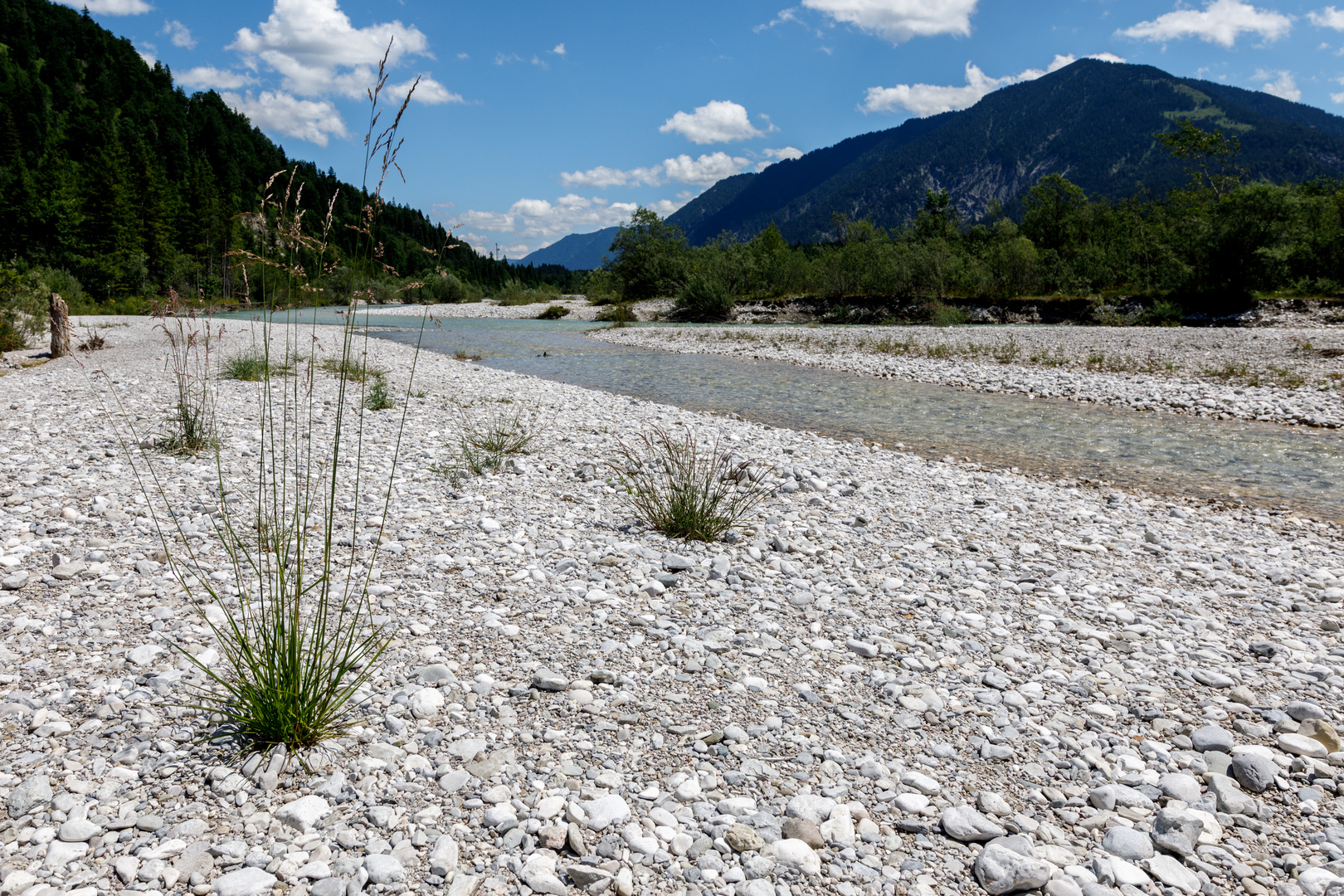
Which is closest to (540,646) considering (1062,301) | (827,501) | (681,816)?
(681,816)

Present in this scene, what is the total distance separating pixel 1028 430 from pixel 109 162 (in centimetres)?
8073

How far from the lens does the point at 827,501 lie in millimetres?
7590

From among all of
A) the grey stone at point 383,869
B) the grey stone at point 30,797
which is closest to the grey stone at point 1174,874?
the grey stone at point 383,869

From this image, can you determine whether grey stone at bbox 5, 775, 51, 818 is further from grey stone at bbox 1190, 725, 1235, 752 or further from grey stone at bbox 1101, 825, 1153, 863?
grey stone at bbox 1190, 725, 1235, 752

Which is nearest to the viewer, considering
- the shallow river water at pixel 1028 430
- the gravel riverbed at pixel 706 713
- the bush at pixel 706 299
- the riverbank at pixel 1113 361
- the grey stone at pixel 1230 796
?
the gravel riverbed at pixel 706 713

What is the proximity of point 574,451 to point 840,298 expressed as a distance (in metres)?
44.4

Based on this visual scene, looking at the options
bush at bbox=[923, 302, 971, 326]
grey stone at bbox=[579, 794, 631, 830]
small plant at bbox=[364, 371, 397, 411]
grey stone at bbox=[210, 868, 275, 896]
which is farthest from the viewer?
bush at bbox=[923, 302, 971, 326]

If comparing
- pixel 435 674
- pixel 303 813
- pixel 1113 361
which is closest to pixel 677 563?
pixel 435 674

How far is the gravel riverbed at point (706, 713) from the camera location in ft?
8.68

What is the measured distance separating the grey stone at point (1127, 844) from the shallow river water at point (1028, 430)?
25.5 ft

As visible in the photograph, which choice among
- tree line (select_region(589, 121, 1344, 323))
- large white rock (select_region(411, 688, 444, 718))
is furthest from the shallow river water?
tree line (select_region(589, 121, 1344, 323))

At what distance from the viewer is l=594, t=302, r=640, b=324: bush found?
2257 inches

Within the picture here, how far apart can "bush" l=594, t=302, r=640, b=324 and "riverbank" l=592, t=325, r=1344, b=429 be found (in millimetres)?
20943

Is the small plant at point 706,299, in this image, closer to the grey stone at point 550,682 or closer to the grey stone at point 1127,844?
the grey stone at point 550,682
